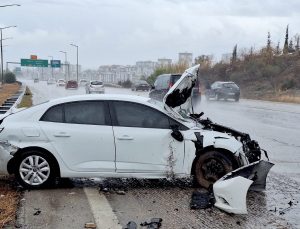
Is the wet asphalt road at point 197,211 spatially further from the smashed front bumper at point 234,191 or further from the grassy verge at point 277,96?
the grassy verge at point 277,96

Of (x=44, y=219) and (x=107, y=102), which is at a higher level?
(x=107, y=102)

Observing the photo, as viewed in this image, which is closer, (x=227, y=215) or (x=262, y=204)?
(x=227, y=215)

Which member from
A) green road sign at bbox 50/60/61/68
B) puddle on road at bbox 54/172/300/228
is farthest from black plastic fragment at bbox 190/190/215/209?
green road sign at bbox 50/60/61/68

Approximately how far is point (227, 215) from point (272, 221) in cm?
54

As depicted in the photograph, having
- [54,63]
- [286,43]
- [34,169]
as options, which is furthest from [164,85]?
[54,63]

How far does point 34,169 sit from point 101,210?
160cm

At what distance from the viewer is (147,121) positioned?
24.7 feet

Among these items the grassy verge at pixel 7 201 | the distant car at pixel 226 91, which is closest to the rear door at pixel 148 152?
the grassy verge at pixel 7 201

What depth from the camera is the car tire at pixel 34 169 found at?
733 centimetres

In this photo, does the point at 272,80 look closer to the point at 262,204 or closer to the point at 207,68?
the point at 207,68

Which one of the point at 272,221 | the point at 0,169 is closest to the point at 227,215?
the point at 272,221

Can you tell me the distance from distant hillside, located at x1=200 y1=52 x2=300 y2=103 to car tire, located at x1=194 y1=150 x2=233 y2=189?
158 ft

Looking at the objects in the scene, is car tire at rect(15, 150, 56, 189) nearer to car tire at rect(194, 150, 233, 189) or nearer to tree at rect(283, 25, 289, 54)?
car tire at rect(194, 150, 233, 189)

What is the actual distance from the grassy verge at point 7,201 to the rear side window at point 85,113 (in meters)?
1.35
